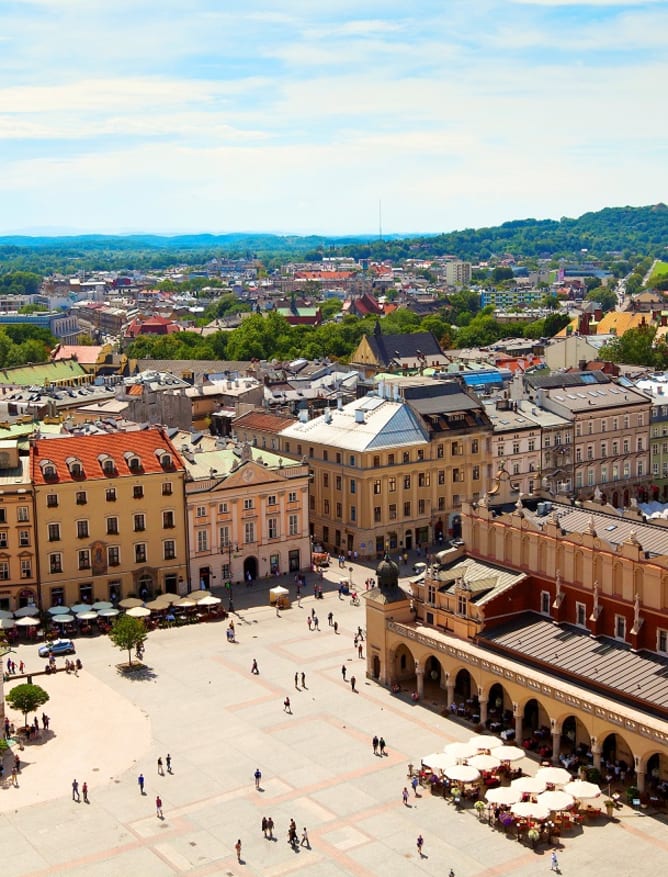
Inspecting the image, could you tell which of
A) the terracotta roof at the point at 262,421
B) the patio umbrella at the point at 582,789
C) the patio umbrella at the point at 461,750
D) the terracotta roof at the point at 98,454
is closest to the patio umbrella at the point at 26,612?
the terracotta roof at the point at 98,454

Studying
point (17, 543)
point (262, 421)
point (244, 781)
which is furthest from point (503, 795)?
point (262, 421)

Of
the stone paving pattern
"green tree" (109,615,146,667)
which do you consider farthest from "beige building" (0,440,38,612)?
"green tree" (109,615,146,667)

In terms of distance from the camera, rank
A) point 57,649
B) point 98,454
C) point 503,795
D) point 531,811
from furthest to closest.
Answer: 1. point 98,454
2. point 57,649
3. point 503,795
4. point 531,811

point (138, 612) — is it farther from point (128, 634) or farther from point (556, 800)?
point (556, 800)

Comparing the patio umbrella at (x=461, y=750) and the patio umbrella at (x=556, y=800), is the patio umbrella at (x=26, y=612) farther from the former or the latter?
the patio umbrella at (x=556, y=800)

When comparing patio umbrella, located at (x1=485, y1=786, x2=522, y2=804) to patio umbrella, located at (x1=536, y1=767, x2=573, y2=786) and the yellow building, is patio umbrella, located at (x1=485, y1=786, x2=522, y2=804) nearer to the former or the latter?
patio umbrella, located at (x1=536, y1=767, x2=573, y2=786)

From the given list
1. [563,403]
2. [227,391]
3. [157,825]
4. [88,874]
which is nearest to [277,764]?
[157,825]

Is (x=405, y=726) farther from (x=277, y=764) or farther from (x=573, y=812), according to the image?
(x=573, y=812)
